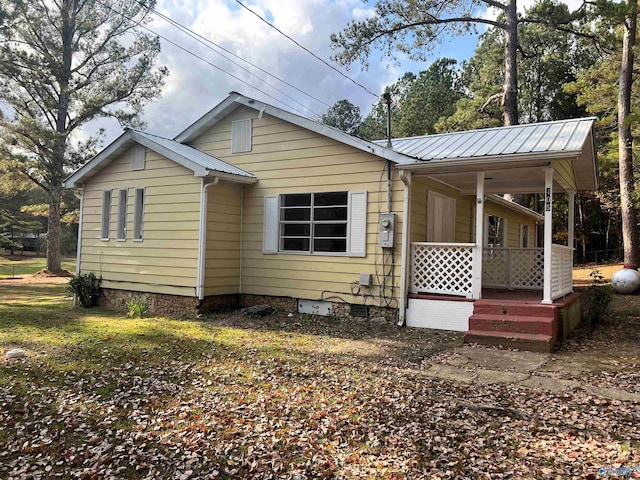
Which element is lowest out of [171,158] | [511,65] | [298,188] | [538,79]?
[298,188]

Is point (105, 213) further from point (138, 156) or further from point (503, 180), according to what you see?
point (503, 180)

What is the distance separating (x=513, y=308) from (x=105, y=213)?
955 cm

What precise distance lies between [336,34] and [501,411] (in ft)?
Answer: 49.1

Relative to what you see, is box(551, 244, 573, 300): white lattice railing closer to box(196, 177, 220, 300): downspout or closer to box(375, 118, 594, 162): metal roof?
box(375, 118, 594, 162): metal roof

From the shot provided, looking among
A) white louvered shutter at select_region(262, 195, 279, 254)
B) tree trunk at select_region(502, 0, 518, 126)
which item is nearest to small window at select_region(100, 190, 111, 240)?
white louvered shutter at select_region(262, 195, 279, 254)

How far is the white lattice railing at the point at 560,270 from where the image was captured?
27.4 feet

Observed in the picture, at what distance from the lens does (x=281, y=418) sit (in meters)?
4.23

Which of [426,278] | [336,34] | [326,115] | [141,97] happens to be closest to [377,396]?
[426,278]

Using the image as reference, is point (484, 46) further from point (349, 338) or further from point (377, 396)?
point (377, 396)

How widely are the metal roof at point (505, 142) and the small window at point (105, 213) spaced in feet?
23.4

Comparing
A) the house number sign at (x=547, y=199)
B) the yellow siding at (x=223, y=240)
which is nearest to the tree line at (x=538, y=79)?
the house number sign at (x=547, y=199)

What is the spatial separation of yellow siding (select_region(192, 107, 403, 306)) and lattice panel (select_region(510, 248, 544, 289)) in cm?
479

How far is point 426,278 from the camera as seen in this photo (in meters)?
8.88

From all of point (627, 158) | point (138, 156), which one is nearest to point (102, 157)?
point (138, 156)
